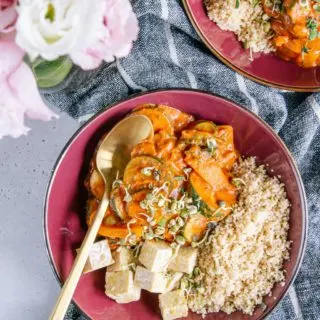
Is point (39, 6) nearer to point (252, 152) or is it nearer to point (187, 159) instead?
point (187, 159)

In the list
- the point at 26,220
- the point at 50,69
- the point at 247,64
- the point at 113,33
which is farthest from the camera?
the point at 26,220

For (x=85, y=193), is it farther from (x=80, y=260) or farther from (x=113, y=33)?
(x=113, y=33)

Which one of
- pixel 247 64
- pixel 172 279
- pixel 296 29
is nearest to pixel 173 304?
pixel 172 279

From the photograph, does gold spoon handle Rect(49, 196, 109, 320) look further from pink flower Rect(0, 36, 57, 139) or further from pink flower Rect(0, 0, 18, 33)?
pink flower Rect(0, 0, 18, 33)

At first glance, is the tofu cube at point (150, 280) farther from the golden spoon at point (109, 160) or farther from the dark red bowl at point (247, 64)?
the dark red bowl at point (247, 64)

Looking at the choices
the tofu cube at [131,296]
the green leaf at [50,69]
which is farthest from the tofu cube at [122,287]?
the green leaf at [50,69]

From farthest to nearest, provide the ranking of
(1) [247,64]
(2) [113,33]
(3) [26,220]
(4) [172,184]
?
(3) [26,220] < (1) [247,64] < (4) [172,184] < (2) [113,33]

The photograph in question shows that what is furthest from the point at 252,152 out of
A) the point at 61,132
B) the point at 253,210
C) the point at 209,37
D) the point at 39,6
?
the point at 39,6
